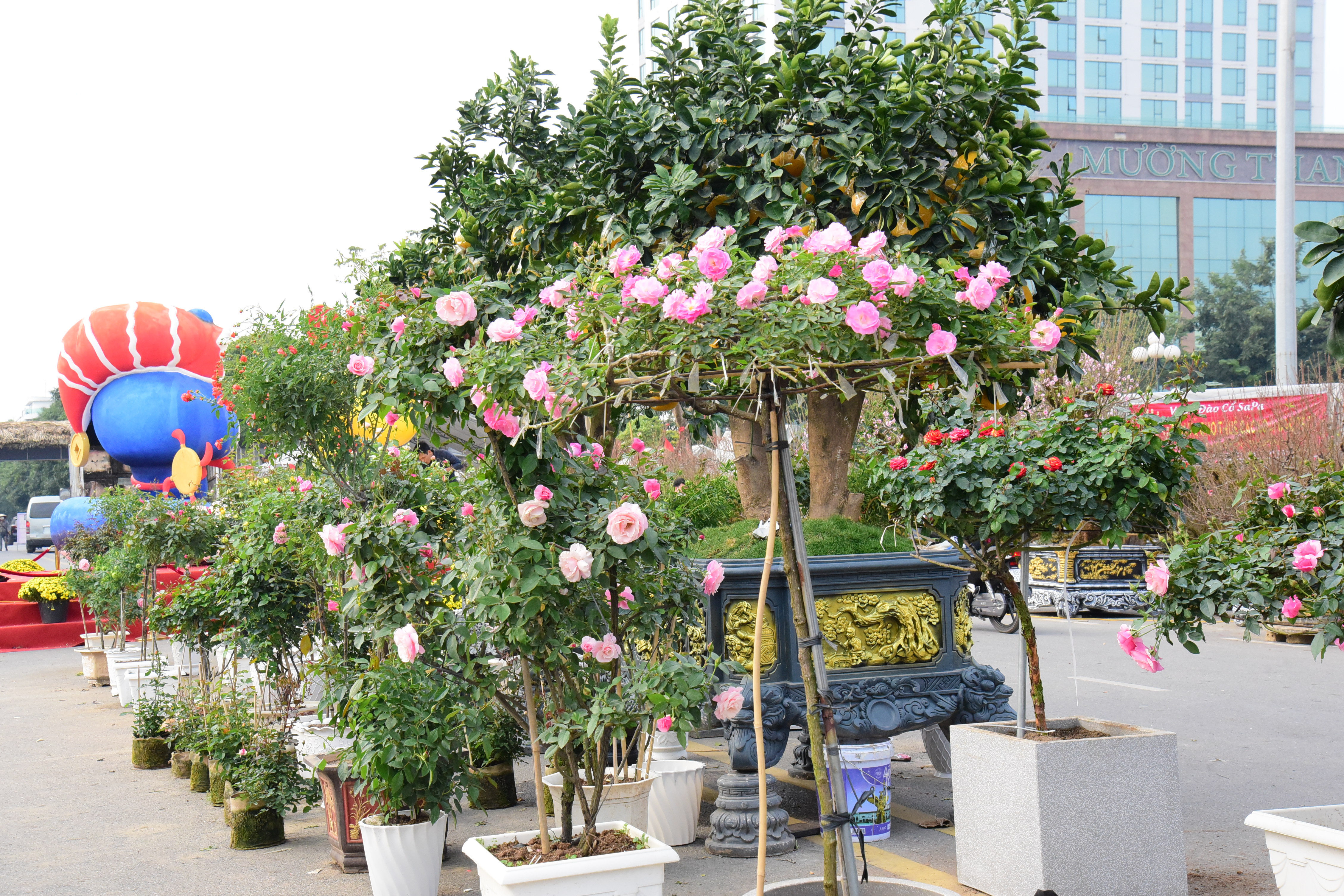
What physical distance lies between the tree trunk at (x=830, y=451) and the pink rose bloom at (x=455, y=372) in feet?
11.8

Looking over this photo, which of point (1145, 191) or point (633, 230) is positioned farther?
point (1145, 191)

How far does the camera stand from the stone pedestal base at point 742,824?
5.50 m

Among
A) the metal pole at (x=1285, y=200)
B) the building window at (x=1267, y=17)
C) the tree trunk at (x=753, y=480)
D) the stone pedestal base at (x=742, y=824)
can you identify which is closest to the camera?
the stone pedestal base at (x=742, y=824)

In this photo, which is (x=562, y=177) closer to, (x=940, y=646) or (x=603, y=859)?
(x=940, y=646)

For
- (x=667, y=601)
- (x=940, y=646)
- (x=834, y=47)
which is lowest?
(x=940, y=646)

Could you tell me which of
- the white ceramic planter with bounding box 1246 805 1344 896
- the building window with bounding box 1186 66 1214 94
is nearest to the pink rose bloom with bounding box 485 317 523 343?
the white ceramic planter with bounding box 1246 805 1344 896

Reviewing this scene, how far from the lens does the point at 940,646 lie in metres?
6.00

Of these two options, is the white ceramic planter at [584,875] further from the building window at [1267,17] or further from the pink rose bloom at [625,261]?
the building window at [1267,17]

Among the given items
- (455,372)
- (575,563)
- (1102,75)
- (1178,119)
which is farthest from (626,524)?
(1178,119)

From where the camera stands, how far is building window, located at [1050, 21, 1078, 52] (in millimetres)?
57719

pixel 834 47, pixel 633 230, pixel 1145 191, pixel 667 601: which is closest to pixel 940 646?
pixel 667 601

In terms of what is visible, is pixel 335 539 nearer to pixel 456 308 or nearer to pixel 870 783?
pixel 456 308

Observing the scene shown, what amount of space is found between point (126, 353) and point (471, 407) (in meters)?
18.4

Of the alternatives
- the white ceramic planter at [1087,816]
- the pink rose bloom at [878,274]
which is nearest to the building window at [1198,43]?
the white ceramic planter at [1087,816]
